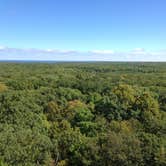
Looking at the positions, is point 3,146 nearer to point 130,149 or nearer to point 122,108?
point 130,149

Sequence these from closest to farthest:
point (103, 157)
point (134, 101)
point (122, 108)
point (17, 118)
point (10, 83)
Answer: point (103, 157) < point (17, 118) < point (122, 108) < point (134, 101) < point (10, 83)

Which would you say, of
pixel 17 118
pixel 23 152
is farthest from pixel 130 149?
pixel 17 118

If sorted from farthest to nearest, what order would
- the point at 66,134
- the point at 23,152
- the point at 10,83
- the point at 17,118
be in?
the point at 10,83 → the point at 17,118 → the point at 66,134 → the point at 23,152

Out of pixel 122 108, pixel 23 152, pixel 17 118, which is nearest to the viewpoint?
pixel 23 152

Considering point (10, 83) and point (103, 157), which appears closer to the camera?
point (103, 157)

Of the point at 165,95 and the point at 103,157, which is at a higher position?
the point at 165,95

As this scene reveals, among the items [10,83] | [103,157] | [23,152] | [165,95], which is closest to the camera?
[23,152]

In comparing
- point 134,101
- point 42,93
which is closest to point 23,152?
point 134,101

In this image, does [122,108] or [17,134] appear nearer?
[17,134]

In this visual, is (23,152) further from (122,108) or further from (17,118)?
(122,108)
